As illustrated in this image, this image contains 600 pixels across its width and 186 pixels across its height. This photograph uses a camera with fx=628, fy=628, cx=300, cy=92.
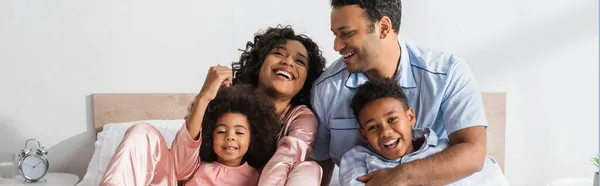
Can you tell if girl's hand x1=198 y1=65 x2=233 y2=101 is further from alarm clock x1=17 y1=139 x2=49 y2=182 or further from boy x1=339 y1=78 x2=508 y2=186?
alarm clock x1=17 y1=139 x2=49 y2=182

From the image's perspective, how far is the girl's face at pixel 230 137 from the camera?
1843 millimetres

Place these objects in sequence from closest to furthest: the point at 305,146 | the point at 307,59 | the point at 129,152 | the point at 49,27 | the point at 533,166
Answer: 1. the point at 129,152
2. the point at 305,146
3. the point at 307,59
4. the point at 49,27
5. the point at 533,166

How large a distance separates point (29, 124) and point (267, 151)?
141 centimetres

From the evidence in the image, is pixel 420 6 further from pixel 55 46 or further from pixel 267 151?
pixel 55 46

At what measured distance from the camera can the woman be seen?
1.67m

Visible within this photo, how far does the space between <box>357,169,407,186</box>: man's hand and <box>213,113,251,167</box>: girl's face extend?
0.38m

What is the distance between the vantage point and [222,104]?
1.89m

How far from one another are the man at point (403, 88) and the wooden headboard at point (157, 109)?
97 centimetres

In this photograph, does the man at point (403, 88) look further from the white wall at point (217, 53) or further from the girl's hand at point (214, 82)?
the white wall at point (217, 53)

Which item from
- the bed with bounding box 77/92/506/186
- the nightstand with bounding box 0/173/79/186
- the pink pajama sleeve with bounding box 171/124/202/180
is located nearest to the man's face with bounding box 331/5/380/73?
the pink pajama sleeve with bounding box 171/124/202/180

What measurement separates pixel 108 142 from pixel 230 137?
90cm

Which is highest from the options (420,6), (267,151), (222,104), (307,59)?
(420,6)

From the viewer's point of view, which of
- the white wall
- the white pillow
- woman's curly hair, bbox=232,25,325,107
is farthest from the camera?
the white wall

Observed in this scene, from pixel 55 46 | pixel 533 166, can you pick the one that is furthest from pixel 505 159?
pixel 55 46
